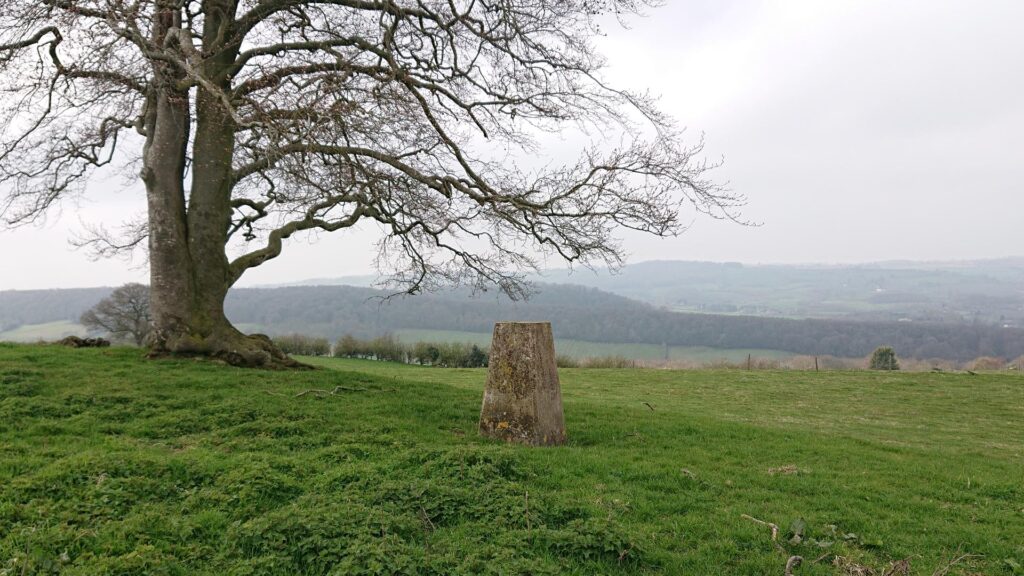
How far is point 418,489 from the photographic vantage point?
5891 mm

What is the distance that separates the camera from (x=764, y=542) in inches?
211

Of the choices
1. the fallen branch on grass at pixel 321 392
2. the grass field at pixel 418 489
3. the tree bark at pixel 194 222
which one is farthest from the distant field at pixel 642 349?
the grass field at pixel 418 489

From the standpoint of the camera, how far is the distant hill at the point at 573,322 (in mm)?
79688

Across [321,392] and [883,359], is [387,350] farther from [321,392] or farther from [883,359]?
[883,359]

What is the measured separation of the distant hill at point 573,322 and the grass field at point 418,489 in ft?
209

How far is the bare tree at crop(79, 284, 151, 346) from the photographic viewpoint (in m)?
40.3

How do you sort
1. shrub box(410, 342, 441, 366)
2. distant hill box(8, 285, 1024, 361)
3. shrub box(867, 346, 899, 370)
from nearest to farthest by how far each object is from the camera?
shrub box(867, 346, 899, 370) → shrub box(410, 342, 441, 366) → distant hill box(8, 285, 1024, 361)

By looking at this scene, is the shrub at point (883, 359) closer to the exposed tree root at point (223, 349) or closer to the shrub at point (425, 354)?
the shrub at point (425, 354)

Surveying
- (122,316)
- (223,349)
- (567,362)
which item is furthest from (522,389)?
(122,316)

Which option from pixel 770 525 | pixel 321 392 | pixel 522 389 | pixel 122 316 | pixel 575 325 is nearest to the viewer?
pixel 770 525

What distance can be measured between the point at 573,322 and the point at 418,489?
Answer: 91.3m

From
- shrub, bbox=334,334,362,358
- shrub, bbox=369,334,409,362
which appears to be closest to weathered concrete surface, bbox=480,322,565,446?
shrub, bbox=369,334,409,362

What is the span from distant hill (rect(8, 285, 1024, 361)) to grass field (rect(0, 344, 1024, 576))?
63829 millimetres

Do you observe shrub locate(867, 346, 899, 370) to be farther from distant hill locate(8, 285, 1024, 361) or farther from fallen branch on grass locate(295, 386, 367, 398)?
distant hill locate(8, 285, 1024, 361)
